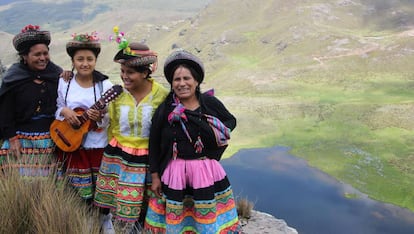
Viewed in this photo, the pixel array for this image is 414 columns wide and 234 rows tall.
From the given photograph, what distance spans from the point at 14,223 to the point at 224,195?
151cm

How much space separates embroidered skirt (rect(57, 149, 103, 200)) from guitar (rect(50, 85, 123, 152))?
0.12 m

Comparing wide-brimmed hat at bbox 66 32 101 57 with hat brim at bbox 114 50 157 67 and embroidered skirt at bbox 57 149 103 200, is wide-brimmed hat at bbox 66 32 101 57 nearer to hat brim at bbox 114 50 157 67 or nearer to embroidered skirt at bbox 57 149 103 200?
hat brim at bbox 114 50 157 67

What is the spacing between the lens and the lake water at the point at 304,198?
13156 millimetres

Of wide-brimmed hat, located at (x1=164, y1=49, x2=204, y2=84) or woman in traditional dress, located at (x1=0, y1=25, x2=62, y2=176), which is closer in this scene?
wide-brimmed hat, located at (x1=164, y1=49, x2=204, y2=84)

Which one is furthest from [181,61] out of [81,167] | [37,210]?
[37,210]

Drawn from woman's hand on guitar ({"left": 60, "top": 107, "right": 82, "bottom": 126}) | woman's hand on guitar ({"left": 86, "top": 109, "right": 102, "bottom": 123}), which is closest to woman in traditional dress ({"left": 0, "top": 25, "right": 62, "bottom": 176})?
woman's hand on guitar ({"left": 60, "top": 107, "right": 82, "bottom": 126})

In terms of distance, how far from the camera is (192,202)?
3166mm

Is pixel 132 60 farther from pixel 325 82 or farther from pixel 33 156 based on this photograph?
pixel 325 82

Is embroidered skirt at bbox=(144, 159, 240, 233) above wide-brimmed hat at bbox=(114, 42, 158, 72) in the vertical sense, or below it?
below

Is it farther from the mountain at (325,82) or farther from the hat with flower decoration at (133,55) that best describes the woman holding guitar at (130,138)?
the mountain at (325,82)

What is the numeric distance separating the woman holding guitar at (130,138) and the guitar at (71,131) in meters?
0.10

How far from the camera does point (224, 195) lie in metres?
3.20

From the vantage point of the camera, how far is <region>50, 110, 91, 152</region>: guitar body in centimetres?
335

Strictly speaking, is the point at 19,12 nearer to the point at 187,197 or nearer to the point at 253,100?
the point at 253,100
